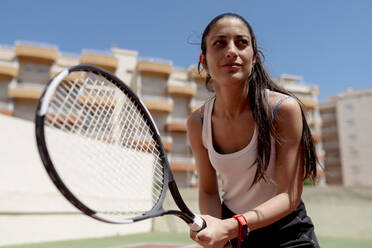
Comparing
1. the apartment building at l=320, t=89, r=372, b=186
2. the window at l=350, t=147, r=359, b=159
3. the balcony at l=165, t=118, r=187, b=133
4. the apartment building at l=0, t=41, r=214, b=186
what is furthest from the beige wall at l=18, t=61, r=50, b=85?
the window at l=350, t=147, r=359, b=159

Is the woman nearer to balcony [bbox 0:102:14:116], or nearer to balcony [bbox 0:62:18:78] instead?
balcony [bbox 0:102:14:116]

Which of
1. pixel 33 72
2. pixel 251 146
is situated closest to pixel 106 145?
pixel 251 146

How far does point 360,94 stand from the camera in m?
38.3

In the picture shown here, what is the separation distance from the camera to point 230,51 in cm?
142

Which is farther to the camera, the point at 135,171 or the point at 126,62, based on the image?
the point at 126,62

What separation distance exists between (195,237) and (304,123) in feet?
1.94

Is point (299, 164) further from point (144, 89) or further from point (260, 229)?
point (144, 89)

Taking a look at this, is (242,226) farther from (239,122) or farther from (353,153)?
(353,153)

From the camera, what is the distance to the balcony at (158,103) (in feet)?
87.2

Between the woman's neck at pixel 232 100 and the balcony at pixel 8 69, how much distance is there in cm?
2491

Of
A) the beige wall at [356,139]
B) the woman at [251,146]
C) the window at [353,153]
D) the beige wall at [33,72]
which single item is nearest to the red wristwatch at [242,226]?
the woman at [251,146]

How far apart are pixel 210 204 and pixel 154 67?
84.5 feet

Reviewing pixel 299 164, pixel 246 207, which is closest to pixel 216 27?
pixel 299 164

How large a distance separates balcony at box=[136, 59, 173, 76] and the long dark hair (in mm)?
25432
